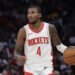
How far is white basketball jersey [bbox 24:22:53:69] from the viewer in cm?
539

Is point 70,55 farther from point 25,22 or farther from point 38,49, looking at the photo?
point 25,22

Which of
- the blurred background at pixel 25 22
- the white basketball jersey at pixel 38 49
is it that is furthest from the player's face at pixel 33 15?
the blurred background at pixel 25 22

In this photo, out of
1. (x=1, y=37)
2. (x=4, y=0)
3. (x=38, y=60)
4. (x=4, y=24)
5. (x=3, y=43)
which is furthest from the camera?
(x=4, y=0)

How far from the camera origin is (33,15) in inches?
213

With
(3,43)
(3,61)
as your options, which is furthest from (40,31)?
(3,43)

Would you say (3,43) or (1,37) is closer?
(3,43)

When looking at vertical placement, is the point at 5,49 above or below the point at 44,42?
below

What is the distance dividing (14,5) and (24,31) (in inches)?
413

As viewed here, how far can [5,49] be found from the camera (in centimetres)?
962

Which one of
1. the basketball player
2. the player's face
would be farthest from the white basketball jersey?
the player's face

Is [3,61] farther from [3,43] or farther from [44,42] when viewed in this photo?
[44,42]

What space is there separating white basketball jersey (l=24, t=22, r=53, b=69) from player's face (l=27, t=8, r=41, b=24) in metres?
0.19

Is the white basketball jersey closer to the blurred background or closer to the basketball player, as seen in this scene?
the basketball player

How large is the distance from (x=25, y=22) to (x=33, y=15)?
4.70 meters
